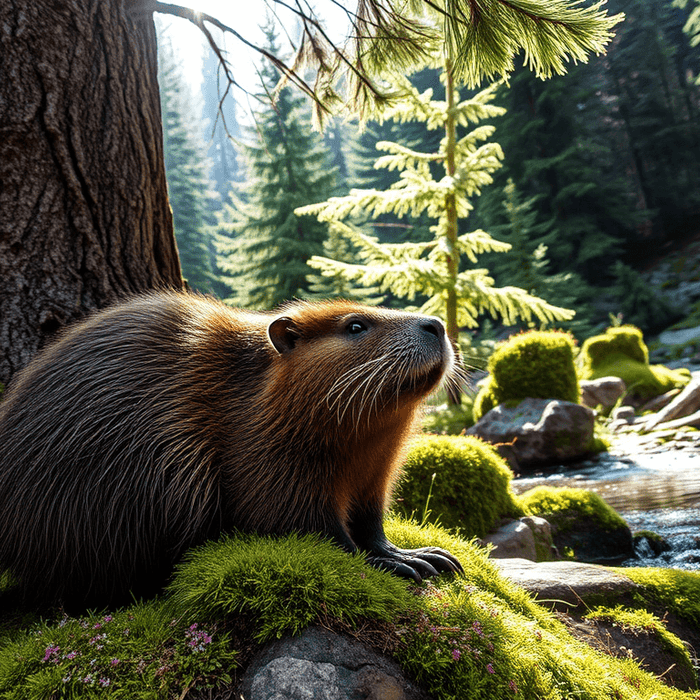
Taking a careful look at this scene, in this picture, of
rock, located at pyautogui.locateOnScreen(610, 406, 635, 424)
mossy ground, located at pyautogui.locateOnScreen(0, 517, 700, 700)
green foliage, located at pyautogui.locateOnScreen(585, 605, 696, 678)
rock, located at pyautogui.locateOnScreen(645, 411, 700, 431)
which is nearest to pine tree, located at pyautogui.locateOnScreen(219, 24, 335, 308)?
rock, located at pyautogui.locateOnScreen(610, 406, 635, 424)

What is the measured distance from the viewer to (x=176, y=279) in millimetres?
3850

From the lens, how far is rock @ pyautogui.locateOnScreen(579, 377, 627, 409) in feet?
41.0

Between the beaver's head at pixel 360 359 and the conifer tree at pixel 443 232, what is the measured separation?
7.94 meters

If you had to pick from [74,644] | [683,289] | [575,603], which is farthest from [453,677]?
[683,289]

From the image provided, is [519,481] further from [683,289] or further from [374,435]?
[683,289]

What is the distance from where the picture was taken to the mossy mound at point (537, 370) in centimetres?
1027

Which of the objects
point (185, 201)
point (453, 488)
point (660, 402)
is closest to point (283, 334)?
point (453, 488)

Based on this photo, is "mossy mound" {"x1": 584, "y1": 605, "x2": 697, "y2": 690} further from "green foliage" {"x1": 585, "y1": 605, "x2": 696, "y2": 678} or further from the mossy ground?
the mossy ground

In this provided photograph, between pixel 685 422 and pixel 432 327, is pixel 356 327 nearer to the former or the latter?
pixel 432 327

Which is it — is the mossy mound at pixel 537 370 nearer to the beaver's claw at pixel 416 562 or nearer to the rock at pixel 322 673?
the beaver's claw at pixel 416 562

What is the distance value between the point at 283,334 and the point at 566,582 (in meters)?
2.37

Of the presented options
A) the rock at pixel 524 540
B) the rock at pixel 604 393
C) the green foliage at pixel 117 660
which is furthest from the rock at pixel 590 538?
the rock at pixel 604 393

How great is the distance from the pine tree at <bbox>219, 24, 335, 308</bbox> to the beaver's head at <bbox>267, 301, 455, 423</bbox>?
1739cm

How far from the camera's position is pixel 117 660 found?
5.75 ft
